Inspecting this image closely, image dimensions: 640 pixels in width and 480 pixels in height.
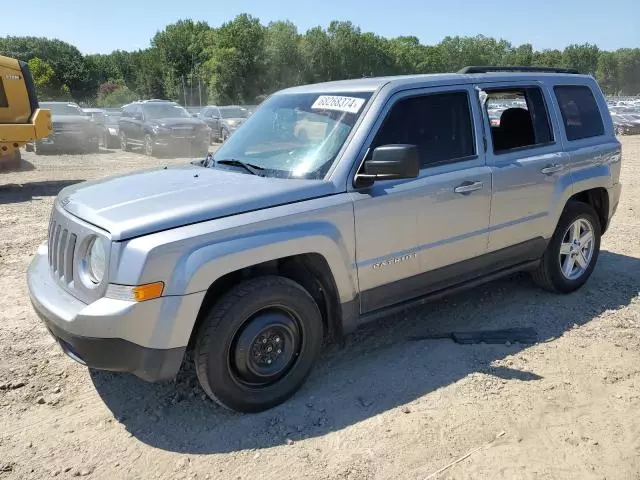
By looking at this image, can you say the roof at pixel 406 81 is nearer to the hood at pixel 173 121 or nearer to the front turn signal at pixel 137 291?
the front turn signal at pixel 137 291

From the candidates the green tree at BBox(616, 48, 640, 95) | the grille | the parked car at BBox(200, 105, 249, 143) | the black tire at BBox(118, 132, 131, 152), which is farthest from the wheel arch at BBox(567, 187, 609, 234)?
the green tree at BBox(616, 48, 640, 95)

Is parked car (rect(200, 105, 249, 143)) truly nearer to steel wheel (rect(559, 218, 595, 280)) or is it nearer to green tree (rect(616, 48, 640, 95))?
steel wheel (rect(559, 218, 595, 280))

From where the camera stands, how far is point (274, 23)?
258 feet

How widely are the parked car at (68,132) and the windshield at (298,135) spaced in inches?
653

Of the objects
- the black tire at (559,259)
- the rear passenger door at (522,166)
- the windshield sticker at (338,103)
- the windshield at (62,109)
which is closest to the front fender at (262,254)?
the windshield sticker at (338,103)

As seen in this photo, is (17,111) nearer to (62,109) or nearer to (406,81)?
(62,109)

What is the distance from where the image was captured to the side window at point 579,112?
196 inches

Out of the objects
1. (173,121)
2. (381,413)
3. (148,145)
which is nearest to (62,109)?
(148,145)

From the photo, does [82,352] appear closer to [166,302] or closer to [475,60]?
[166,302]

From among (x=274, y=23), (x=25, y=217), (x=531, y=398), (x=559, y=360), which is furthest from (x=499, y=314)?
(x=274, y=23)

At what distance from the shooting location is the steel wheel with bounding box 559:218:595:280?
16.9 feet

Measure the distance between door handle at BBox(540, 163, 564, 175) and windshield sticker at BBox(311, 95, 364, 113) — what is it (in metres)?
1.79

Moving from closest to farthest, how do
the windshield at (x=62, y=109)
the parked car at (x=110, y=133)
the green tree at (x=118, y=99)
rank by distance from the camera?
the windshield at (x=62, y=109)
the parked car at (x=110, y=133)
the green tree at (x=118, y=99)

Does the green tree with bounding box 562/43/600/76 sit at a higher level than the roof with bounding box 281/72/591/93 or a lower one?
higher
